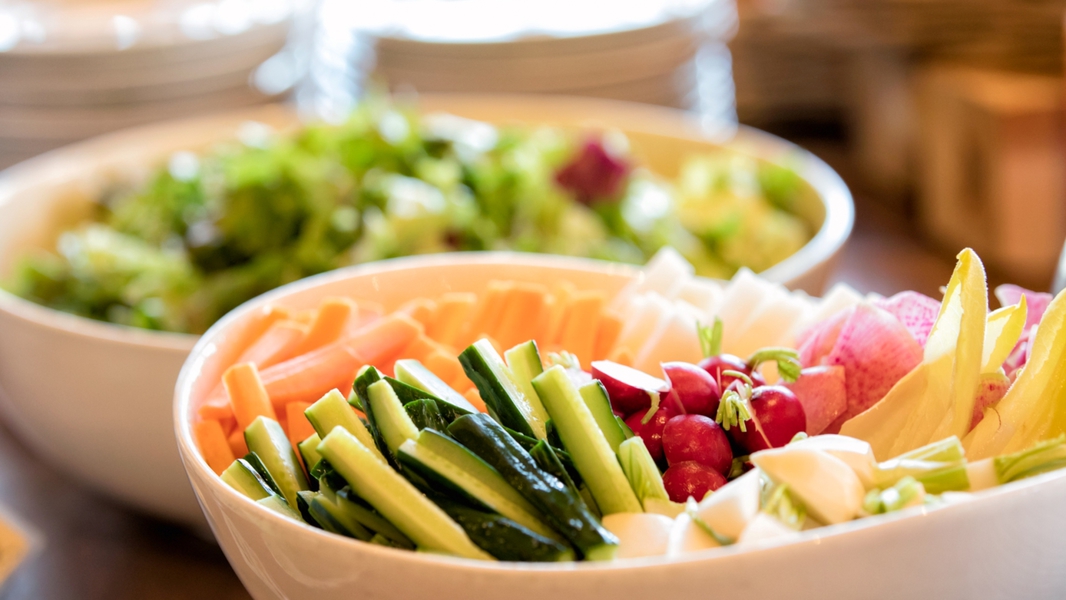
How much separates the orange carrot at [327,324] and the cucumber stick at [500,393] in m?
0.22

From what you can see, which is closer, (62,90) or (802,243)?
(802,243)

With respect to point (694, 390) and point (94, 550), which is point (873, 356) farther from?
point (94, 550)

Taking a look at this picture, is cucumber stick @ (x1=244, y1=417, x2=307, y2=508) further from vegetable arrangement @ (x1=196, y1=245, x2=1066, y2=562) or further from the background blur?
the background blur

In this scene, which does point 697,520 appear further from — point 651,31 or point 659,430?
point 651,31

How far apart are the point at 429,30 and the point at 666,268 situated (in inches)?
45.4

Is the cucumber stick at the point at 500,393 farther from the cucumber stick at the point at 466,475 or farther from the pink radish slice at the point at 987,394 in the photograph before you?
the pink radish slice at the point at 987,394

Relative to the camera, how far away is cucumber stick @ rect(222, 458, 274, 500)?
0.60 meters

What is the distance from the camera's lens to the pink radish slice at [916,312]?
0.67 meters

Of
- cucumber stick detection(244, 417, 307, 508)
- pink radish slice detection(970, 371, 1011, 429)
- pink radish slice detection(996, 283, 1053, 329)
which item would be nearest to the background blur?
pink radish slice detection(996, 283, 1053, 329)

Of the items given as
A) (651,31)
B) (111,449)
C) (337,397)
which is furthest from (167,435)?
(651,31)

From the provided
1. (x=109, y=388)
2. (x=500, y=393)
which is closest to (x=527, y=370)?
(x=500, y=393)

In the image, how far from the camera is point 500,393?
0.61 m

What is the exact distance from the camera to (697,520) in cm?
51

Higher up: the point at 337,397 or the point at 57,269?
the point at 337,397
